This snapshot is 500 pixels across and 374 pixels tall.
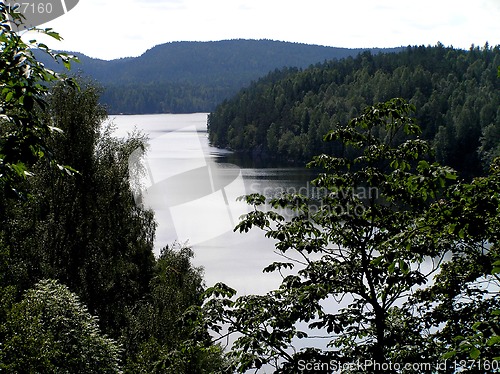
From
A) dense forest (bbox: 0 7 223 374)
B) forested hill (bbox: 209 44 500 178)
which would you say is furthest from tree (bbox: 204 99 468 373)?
forested hill (bbox: 209 44 500 178)

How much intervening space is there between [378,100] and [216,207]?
59723mm

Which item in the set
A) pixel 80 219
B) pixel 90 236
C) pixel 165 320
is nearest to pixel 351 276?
pixel 165 320

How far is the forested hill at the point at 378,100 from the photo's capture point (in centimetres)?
7231

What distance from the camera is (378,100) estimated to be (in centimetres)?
9800

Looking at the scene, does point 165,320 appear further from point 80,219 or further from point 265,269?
point 265,269

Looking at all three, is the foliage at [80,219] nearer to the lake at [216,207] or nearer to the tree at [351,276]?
the lake at [216,207]

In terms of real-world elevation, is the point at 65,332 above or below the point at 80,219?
below

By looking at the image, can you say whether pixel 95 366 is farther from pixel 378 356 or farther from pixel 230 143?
pixel 230 143

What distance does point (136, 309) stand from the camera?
17.2m

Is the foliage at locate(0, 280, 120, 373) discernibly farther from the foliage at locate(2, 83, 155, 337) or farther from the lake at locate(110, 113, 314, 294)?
the lake at locate(110, 113, 314, 294)

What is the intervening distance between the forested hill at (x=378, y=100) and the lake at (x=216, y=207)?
18095 mm

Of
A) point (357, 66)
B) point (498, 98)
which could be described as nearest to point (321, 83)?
point (357, 66)

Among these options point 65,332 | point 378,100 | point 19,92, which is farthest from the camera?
point 378,100

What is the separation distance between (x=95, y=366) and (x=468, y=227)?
899 centimetres
